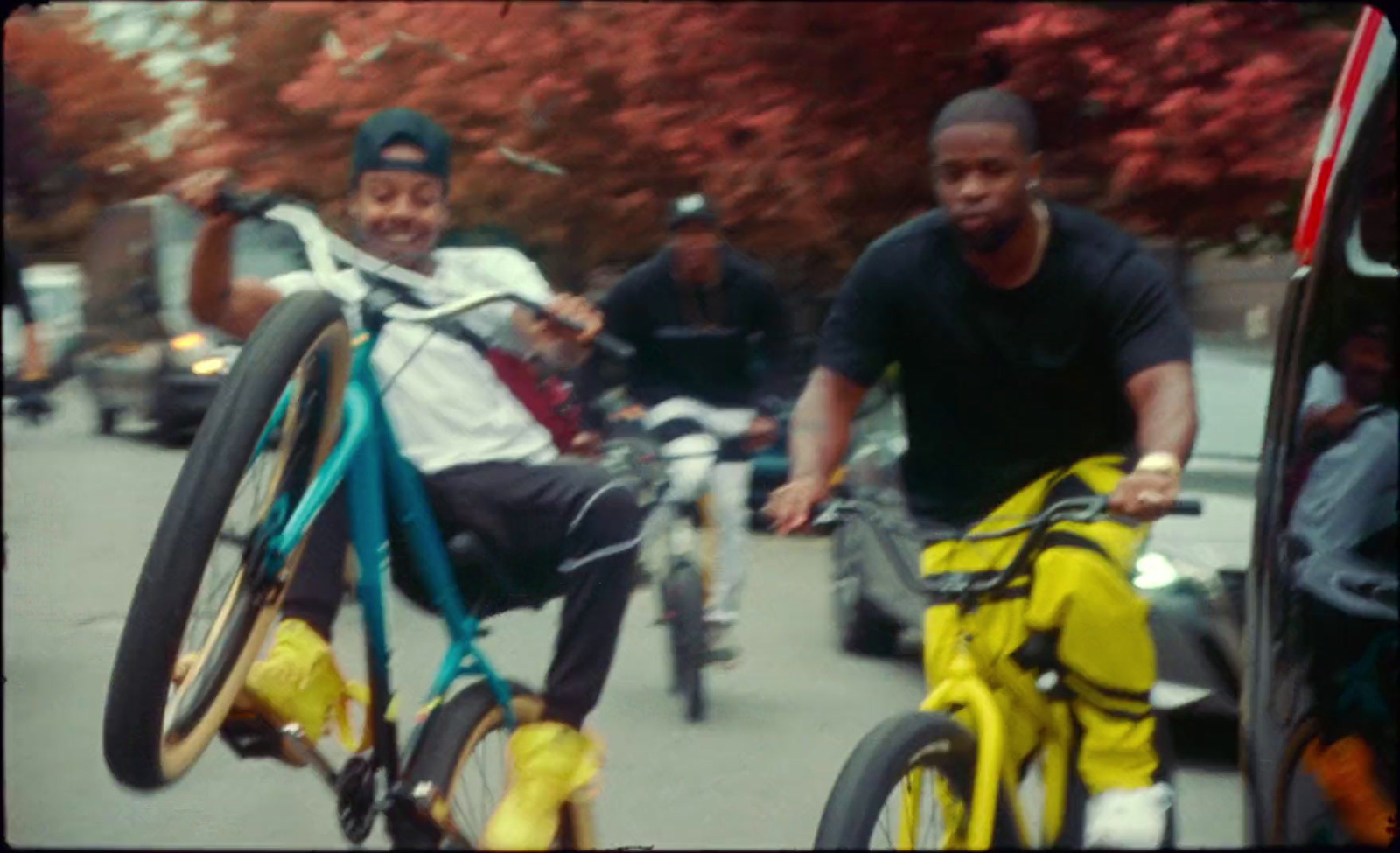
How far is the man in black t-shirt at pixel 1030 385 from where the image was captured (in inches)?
142

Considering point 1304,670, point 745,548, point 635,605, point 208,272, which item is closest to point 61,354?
point 635,605

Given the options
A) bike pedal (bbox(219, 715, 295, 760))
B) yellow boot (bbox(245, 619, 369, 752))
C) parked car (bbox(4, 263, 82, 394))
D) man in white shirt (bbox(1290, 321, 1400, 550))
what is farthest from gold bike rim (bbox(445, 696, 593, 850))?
parked car (bbox(4, 263, 82, 394))

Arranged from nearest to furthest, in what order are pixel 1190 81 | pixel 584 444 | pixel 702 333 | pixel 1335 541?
pixel 1335 541
pixel 584 444
pixel 702 333
pixel 1190 81

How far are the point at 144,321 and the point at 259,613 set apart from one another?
17247 mm

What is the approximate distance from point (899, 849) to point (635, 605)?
6.91 meters

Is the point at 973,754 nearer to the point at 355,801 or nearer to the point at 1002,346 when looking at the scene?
the point at 1002,346

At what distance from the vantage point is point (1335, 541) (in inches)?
107

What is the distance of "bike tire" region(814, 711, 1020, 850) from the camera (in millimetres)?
3084

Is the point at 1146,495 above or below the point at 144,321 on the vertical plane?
above

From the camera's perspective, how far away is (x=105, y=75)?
13977mm

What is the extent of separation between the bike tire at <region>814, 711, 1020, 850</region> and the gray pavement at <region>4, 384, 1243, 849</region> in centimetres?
117

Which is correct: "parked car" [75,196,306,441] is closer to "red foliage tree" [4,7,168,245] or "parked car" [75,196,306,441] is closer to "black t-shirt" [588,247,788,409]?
"red foliage tree" [4,7,168,245]

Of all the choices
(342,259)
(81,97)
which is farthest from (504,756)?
(81,97)

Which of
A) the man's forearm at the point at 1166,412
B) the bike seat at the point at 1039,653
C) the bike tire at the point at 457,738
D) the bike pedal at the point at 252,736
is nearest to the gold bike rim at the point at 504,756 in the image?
the bike tire at the point at 457,738
